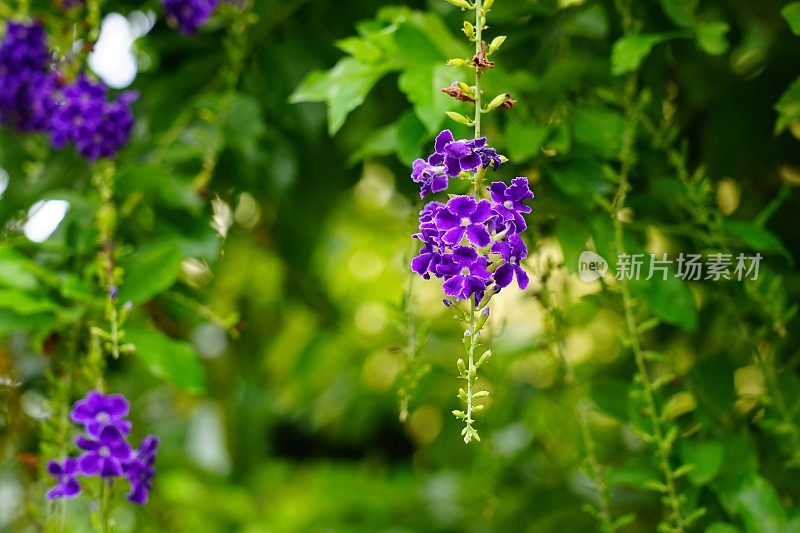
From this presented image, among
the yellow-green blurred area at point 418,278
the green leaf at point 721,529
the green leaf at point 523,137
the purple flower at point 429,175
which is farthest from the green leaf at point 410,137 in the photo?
the green leaf at point 721,529

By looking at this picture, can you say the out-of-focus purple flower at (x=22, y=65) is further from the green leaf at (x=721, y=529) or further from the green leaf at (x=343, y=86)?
the green leaf at (x=721, y=529)

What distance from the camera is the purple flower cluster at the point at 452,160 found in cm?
70

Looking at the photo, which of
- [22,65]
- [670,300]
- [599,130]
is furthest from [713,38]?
[22,65]

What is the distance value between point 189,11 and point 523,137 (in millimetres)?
568

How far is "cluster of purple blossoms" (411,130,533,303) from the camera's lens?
70cm

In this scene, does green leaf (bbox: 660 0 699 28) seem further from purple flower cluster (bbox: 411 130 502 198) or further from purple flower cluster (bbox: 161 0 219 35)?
purple flower cluster (bbox: 161 0 219 35)

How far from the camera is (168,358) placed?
109cm

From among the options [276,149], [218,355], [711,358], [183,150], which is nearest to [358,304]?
[218,355]

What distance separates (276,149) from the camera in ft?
4.99

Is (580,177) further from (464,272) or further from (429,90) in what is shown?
(464,272)

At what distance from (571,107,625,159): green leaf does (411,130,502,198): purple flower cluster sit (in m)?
0.41

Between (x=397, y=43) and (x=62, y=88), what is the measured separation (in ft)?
1.74

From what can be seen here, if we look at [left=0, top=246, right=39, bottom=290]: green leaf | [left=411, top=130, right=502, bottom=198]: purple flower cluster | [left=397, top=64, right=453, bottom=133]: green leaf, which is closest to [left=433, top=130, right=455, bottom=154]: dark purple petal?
[left=411, top=130, right=502, bottom=198]: purple flower cluster

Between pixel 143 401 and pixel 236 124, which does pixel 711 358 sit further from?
pixel 143 401
